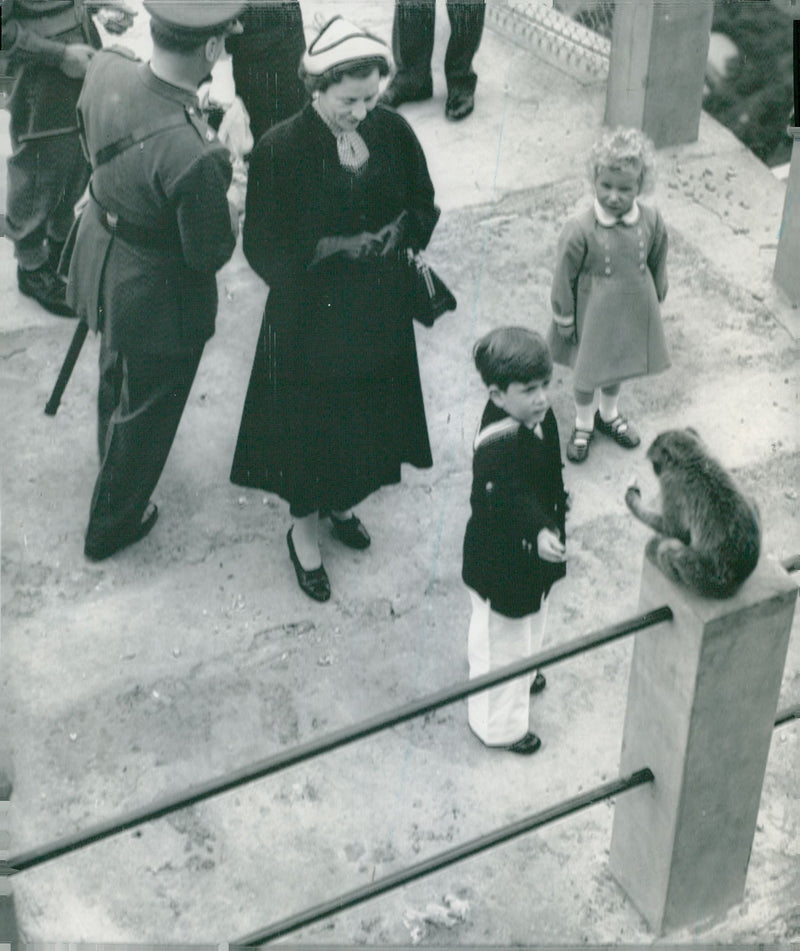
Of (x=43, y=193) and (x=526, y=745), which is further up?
(x=43, y=193)

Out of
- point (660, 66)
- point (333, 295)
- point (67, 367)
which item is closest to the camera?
point (333, 295)

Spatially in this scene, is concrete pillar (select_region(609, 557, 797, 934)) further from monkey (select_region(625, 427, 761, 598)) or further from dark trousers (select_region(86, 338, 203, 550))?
dark trousers (select_region(86, 338, 203, 550))

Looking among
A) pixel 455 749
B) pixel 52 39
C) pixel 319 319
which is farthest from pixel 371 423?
pixel 52 39

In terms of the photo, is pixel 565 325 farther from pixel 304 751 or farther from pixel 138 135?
Answer: pixel 304 751

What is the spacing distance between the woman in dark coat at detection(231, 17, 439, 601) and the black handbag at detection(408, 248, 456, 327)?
0.13 feet

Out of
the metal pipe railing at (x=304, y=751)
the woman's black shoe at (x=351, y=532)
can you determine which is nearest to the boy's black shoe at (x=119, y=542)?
the woman's black shoe at (x=351, y=532)

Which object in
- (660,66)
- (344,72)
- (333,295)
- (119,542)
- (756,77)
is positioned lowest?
(756,77)

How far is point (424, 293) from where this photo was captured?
4.85m

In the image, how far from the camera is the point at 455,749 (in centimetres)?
461

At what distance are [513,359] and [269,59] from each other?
3.19 m

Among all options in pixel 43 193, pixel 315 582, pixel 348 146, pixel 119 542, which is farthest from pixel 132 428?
pixel 43 193

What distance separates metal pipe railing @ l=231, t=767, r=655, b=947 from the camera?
3.23m

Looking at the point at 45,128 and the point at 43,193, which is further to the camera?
the point at 43,193

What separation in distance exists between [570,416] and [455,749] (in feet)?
6.25
